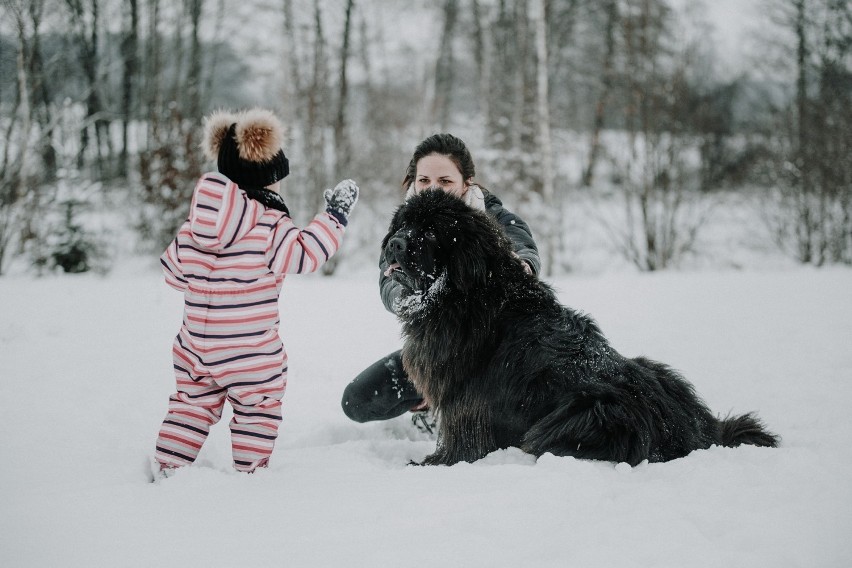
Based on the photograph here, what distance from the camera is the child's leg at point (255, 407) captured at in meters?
2.33

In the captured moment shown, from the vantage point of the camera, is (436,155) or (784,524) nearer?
(784,524)

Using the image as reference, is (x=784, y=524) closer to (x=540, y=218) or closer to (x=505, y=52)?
(x=540, y=218)

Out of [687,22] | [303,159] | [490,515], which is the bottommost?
[490,515]

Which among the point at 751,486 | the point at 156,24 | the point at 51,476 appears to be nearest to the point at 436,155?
the point at 751,486

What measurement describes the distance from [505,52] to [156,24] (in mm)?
9649

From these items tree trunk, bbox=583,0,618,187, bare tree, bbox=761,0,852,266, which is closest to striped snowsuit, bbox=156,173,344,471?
tree trunk, bbox=583,0,618,187

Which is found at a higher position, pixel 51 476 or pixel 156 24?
pixel 156 24

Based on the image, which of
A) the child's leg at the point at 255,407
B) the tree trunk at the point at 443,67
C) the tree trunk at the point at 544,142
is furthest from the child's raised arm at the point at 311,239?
the tree trunk at the point at 443,67

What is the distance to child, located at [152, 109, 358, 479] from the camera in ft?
7.50

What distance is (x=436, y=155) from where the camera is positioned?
3.12 metres

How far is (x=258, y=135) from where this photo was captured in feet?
7.85

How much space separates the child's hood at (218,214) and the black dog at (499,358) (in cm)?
65

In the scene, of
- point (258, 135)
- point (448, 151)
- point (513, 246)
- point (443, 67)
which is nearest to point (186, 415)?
point (258, 135)

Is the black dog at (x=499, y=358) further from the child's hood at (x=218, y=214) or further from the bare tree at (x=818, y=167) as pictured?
the bare tree at (x=818, y=167)
